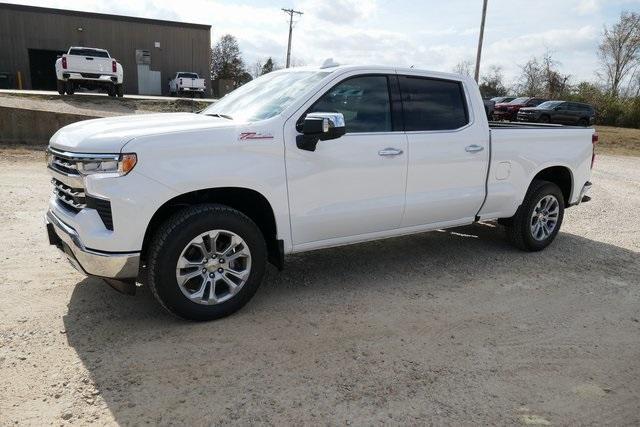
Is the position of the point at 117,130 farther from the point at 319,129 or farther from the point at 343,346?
the point at 343,346

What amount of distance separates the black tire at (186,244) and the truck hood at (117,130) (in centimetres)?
60

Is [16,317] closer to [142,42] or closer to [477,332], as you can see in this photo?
[477,332]

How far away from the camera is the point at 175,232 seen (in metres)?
3.58

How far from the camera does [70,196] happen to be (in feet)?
12.3

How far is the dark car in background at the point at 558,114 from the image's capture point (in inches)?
1129

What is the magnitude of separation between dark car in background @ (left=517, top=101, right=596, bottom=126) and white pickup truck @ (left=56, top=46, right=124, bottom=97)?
827 inches

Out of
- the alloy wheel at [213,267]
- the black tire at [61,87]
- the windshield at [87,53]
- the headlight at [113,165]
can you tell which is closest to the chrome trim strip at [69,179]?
the headlight at [113,165]

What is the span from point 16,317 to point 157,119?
5.90 ft

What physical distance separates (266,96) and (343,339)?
7.14 ft

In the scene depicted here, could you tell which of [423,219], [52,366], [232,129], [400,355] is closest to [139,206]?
[232,129]

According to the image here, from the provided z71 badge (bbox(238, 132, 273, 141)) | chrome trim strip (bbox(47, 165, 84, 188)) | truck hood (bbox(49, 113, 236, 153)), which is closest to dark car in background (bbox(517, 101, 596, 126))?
z71 badge (bbox(238, 132, 273, 141))

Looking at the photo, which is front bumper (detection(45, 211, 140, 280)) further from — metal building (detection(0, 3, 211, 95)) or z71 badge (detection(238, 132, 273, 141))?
metal building (detection(0, 3, 211, 95))

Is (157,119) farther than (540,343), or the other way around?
(157,119)

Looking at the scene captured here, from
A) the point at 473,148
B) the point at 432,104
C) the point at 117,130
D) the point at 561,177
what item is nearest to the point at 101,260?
the point at 117,130
